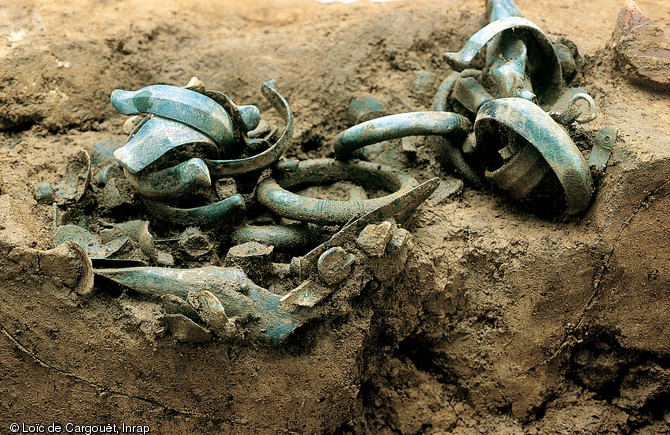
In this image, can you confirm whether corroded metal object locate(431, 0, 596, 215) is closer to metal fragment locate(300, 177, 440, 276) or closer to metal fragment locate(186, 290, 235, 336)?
metal fragment locate(300, 177, 440, 276)

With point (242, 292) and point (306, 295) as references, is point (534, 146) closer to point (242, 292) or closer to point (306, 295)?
point (306, 295)

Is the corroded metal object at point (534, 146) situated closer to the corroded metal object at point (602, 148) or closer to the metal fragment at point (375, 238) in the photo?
the corroded metal object at point (602, 148)

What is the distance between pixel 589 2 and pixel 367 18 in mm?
808

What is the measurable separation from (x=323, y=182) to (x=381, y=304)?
0.44 metres

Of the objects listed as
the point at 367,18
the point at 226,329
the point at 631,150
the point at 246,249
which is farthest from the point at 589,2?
the point at 226,329

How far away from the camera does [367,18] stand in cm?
268

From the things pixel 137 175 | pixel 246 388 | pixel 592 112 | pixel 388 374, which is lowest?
pixel 388 374

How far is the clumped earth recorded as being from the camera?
1891mm

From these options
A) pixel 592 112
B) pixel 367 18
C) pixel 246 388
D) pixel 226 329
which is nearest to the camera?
pixel 226 329

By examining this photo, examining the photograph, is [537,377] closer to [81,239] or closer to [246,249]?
[246,249]

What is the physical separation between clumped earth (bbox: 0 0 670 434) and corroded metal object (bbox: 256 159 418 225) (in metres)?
0.14

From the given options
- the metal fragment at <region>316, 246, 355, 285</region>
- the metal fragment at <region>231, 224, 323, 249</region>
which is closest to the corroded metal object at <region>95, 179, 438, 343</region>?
the metal fragment at <region>316, 246, 355, 285</region>

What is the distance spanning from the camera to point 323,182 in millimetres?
2262

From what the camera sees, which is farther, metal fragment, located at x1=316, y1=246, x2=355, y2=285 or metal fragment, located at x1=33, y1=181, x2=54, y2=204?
metal fragment, located at x1=33, y1=181, x2=54, y2=204
